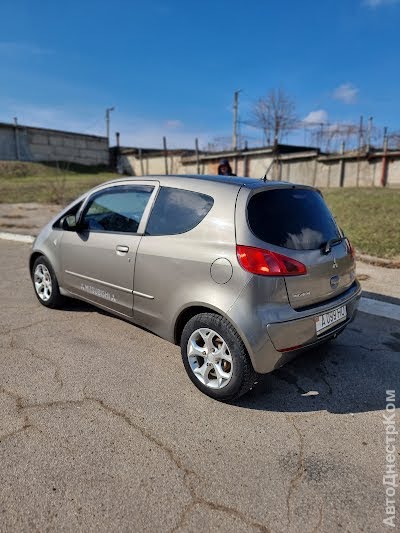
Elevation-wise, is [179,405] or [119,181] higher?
[119,181]

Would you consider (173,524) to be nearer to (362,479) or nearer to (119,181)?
(362,479)

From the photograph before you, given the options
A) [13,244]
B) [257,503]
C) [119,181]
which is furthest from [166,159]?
[257,503]

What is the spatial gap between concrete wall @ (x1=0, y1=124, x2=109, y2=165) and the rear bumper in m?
43.0

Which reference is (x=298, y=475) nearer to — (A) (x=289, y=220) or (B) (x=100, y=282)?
(A) (x=289, y=220)

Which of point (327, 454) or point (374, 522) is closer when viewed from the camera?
point (374, 522)

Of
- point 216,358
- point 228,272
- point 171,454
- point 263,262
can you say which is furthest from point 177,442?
point 263,262

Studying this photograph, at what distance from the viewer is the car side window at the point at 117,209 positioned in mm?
3521

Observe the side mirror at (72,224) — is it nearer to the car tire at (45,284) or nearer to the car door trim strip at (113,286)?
the car door trim strip at (113,286)

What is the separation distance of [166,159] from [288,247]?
39006 millimetres

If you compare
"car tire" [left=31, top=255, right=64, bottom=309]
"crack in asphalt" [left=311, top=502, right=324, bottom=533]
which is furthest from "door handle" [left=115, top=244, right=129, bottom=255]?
"crack in asphalt" [left=311, top=502, right=324, bottom=533]

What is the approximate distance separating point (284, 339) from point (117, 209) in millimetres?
2087

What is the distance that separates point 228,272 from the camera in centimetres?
269

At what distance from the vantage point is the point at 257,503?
199cm

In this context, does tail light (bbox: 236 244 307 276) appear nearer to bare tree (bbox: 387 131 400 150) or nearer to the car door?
the car door
